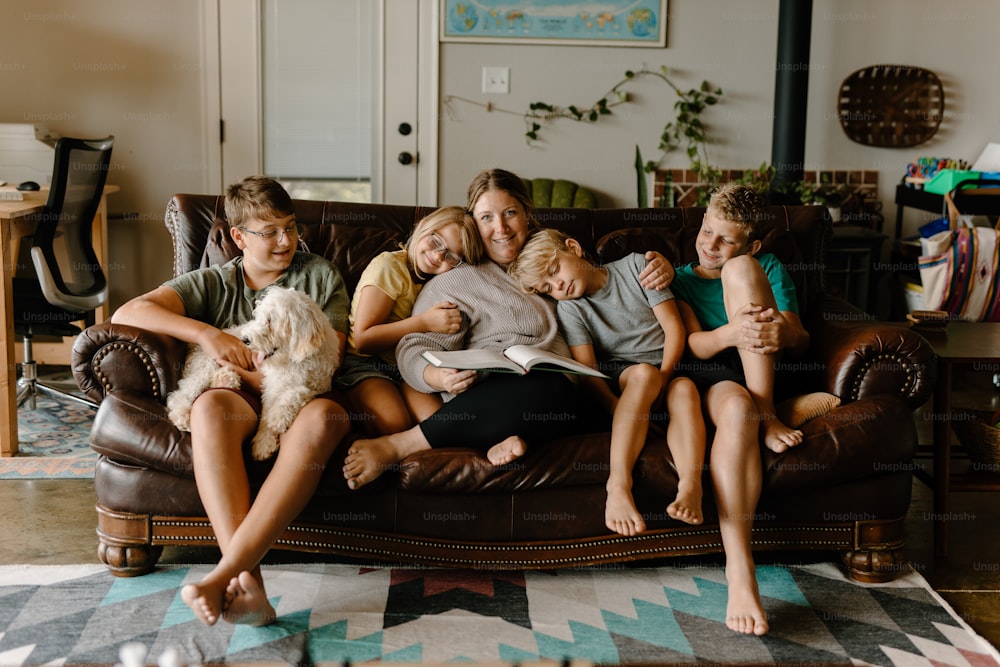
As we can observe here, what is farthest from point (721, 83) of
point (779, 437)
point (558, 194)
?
point (779, 437)

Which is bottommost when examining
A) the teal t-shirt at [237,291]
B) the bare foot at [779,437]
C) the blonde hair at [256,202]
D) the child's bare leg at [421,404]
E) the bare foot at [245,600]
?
the bare foot at [245,600]

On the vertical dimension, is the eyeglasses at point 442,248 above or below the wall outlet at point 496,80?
below

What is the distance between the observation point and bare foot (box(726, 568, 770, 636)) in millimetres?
2098

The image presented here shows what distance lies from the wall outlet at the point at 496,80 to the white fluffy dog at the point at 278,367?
261 cm

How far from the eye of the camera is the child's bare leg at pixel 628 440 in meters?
2.21

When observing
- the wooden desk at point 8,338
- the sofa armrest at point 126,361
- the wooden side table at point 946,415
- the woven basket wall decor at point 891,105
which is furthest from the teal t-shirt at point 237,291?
the woven basket wall decor at point 891,105

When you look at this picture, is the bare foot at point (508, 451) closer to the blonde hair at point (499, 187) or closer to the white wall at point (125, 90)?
the blonde hair at point (499, 187)

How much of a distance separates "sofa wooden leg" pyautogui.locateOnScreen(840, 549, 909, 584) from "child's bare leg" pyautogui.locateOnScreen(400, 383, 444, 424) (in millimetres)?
1057

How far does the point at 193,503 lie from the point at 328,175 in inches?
106

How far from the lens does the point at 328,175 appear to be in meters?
4.73

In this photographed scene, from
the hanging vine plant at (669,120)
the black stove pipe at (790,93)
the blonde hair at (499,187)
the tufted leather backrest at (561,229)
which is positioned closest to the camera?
the blonde hair at (499,187)

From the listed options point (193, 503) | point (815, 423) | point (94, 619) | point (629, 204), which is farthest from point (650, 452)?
point (629, 204)

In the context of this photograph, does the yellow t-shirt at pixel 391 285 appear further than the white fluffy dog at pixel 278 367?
Yes

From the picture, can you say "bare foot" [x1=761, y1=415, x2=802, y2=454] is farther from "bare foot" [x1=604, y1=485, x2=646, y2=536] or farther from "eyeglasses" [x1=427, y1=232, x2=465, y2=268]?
"eyeglasses" [x1=427, y1=232, x2=465, y2=268]
